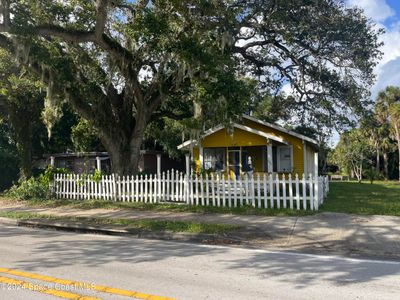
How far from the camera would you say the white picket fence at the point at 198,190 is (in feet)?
44.5

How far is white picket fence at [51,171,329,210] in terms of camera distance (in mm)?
13562

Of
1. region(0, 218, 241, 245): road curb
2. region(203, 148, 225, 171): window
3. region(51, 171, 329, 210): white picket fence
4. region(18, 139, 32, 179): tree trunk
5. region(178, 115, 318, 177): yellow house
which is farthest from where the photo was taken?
region(18, 139, 32, 179): tree trunk

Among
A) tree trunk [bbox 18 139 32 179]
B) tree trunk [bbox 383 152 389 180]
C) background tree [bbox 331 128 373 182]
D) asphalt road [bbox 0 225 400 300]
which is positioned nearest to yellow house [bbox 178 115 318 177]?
tree trunk [bbox 18 139 32 179]

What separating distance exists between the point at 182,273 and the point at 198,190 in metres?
8.44

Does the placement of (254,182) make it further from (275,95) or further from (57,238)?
(275,95)

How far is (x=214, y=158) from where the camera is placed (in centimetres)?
2356

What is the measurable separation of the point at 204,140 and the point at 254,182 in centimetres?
913

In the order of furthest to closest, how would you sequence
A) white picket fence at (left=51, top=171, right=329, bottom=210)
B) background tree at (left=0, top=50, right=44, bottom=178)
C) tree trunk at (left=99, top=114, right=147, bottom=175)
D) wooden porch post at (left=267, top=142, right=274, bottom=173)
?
background tree at (left=0, top=50, right=44, bottom=178) → wooden porch post at (left=267, top=142, right=274, bottom=173) → tree trunk at (left=99, top=114, right=147, bottom=175) → white picket fence at (left=51, top=171, right=329, bottom=210)

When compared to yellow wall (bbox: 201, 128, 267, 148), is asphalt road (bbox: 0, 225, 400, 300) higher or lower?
lower

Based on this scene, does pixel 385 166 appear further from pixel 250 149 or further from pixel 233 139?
pixel 233 139

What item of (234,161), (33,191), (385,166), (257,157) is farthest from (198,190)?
(385,166)

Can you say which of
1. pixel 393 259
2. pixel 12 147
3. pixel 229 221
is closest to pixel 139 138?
pixel 229 221

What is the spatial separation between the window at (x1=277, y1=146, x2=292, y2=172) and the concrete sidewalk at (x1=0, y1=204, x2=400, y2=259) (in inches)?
384

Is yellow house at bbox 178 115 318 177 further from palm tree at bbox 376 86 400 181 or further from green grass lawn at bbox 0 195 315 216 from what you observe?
palm tree at bbox 376 86 400 181
